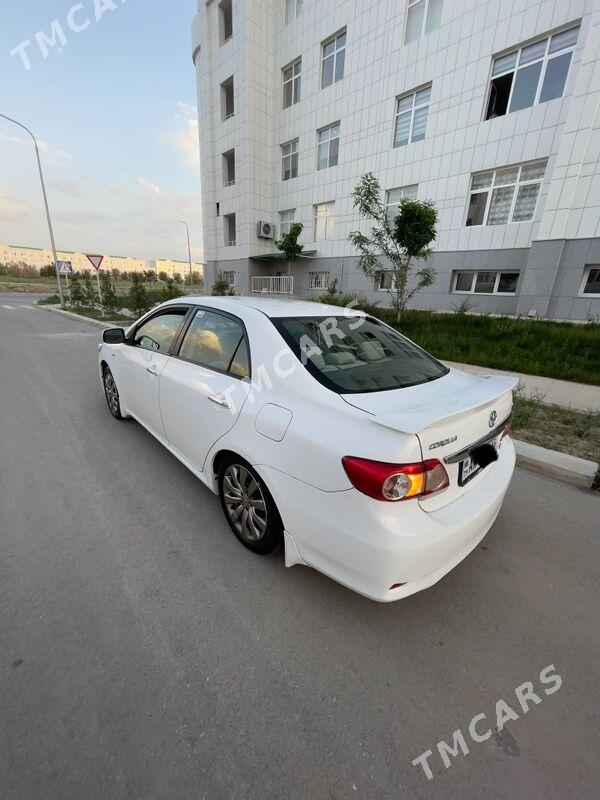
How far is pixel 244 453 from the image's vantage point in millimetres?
2189

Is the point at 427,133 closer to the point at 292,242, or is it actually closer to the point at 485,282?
the point at 485,282

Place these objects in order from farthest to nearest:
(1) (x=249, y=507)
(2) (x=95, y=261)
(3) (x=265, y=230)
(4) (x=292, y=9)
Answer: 1. (3) (x=265, y=230)
2. (4) (x=292, y=9)
3. (2) (x=95, y=261)
4. (1) (x=249, y=507)

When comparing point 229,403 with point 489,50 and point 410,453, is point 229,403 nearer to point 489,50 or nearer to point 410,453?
point 410,453

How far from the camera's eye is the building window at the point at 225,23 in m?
21.7

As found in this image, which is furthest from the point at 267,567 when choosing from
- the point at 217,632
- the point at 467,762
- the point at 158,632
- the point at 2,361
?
the point at 2,361

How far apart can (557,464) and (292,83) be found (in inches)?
968

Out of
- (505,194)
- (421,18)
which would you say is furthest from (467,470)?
(421,18)

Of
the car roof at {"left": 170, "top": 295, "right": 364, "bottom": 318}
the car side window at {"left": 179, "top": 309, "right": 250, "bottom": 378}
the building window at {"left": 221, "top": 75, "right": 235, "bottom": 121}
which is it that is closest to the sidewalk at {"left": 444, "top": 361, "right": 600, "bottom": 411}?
the car roof at {"left": 170, "top": 295, "right": 364, "bottom": 318}

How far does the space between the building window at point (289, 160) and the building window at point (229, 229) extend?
15.2ft

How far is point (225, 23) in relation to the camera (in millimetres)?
22016

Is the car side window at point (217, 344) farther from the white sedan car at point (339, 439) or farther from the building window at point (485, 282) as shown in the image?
the building window at point (485, 282)

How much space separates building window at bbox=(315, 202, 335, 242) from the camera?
61.0 ft

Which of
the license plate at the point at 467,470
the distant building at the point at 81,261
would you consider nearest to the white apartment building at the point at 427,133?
the license plate at the point at 467,470

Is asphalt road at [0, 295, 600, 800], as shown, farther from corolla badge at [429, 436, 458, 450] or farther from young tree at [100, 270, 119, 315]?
young tree at [100, 270, 119, 315]
